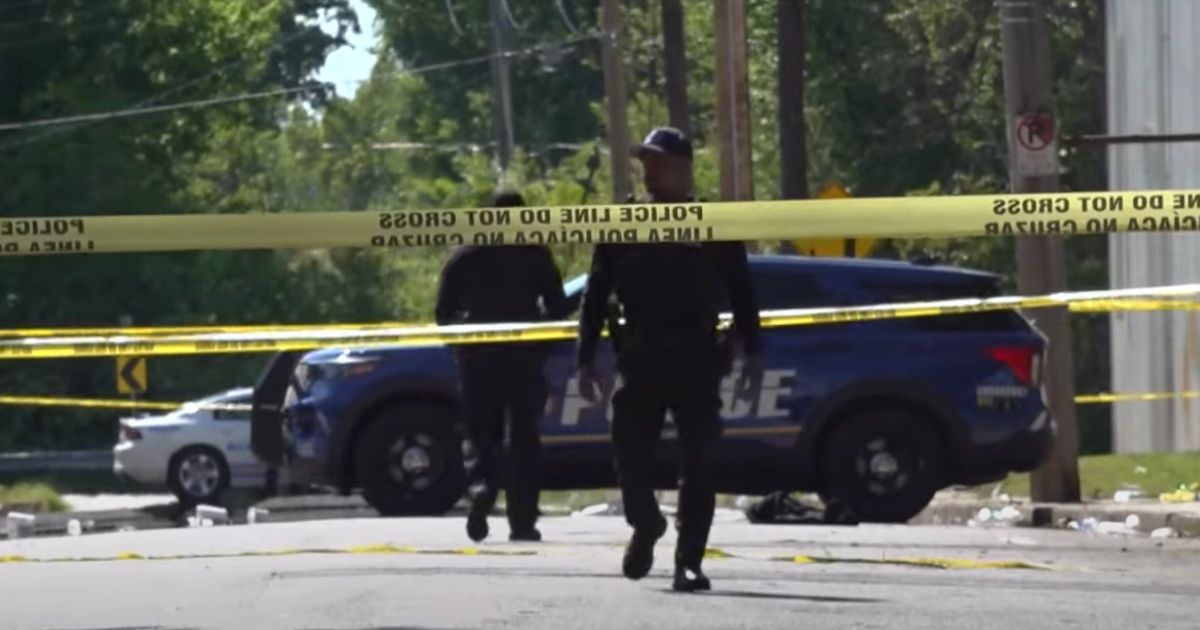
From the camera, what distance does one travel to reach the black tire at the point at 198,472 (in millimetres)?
30797

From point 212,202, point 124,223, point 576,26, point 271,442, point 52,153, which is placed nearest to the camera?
point 124,223

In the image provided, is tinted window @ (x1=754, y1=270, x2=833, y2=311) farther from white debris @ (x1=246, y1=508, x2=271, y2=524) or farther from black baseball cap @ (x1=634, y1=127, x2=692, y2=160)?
white debris @ (x1=246, y1=508, x2=271, y2=524)

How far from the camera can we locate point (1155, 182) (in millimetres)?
24172

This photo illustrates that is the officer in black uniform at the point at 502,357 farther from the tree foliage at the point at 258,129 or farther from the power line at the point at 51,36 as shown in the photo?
the power line at the point at 51,36

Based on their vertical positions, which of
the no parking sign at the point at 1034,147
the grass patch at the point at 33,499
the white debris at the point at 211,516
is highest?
the no parking sign at the point at 1034,147

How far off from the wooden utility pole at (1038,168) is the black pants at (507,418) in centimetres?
533

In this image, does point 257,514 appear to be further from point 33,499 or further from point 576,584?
point 576,584

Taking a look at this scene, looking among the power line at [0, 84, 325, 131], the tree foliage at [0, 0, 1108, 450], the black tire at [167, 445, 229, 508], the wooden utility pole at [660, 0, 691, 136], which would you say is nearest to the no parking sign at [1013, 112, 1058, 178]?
the wooden utility pole at [660, 0, 691, 136]

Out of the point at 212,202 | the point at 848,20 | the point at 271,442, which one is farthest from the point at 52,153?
the point at 271,442

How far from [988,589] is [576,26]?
5756 centimetres

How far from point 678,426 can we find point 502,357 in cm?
299

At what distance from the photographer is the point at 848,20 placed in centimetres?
4288

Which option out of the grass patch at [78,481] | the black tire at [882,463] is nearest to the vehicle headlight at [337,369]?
the black tire at [882,463]

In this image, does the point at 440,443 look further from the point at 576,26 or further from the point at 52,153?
the point at 576,26
